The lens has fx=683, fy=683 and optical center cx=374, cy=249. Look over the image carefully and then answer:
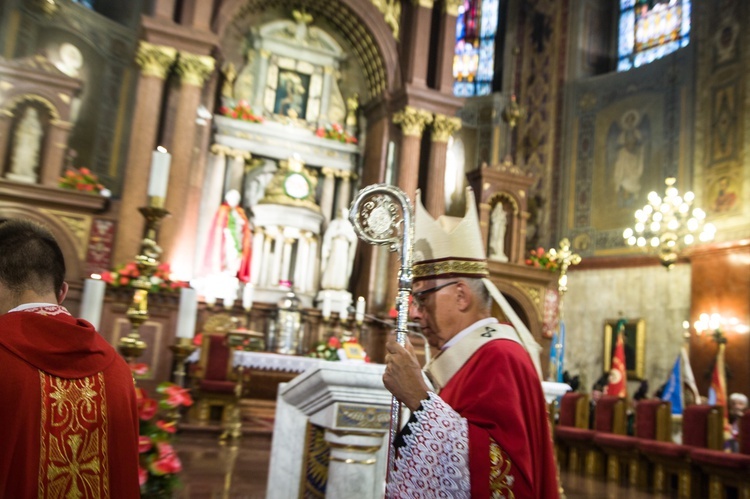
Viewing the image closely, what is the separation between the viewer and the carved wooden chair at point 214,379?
325 inches

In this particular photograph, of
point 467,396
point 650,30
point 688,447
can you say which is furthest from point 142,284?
point 650,30

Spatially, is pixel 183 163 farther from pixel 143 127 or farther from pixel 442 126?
pixel 442 126

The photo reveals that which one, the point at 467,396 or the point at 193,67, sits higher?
the point at 193,67

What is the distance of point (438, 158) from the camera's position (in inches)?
487

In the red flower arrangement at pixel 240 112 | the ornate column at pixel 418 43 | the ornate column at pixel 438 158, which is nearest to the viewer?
the red flower arrangement at pixel 240 112

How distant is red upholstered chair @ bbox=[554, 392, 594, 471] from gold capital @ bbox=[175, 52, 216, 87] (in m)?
7.36

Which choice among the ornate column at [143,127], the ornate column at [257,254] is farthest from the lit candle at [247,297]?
the ornate column at [143,127]

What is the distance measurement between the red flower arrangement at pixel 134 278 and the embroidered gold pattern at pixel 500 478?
6400 millimetres

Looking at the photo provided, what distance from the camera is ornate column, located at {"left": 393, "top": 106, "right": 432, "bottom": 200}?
39.4 feet

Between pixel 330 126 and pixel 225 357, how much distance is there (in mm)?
5678

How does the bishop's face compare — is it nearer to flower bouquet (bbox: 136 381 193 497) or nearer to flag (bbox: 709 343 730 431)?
flower bouquet (bbox: 136 381 193 497)

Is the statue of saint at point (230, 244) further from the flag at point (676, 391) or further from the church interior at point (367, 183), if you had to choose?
the flag at point (676, 391)

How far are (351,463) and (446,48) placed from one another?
10.8 meters

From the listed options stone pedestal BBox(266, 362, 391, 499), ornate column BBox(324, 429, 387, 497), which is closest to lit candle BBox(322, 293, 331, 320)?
stone pedestal BBox(266, 362, 391, 499)
